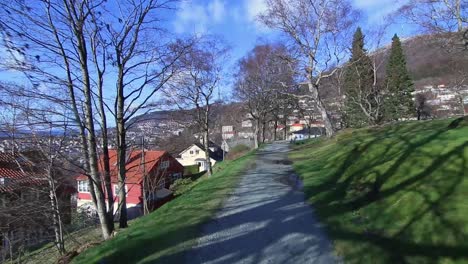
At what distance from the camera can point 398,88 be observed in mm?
42781

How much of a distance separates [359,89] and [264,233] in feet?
82.9

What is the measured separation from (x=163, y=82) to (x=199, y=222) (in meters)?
5.56

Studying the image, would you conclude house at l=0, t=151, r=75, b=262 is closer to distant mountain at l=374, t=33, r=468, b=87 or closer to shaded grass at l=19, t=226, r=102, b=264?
shaded grass at l=19, t=226, r=102, b=264

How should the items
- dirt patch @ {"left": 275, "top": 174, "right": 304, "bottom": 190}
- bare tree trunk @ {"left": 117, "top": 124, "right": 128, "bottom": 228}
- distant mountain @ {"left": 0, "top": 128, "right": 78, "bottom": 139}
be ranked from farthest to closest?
bare tree trunk @ {"left": 117, "top": 124, "right": 128, "bottom": 228}, dirt patch @ {"left": 275, "top": 174, "right": 304, "bottom": 190}, distant mountain @ {"left": 0, "top": 128, "right": 78, "bottom": 139}

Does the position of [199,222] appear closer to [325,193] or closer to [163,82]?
[325,193]

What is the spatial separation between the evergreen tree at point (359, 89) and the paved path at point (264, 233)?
1757 cm

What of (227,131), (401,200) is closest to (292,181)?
(401,200)

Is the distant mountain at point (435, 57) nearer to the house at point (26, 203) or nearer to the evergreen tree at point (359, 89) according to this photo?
the evergreen tree at point (359, 89)

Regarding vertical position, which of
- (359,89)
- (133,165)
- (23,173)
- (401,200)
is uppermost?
(359,89)

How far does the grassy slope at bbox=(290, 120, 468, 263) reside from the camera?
4875 mm

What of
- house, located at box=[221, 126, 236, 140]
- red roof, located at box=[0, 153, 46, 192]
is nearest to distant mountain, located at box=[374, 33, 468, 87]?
red roof, located at box=[0, 153, 46, 192]

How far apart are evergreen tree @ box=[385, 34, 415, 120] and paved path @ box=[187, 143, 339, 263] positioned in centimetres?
3539

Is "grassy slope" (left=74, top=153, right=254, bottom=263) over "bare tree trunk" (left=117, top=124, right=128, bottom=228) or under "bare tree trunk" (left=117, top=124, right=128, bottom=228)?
under

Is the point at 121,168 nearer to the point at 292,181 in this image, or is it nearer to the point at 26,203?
Answer: the point at 26,203
